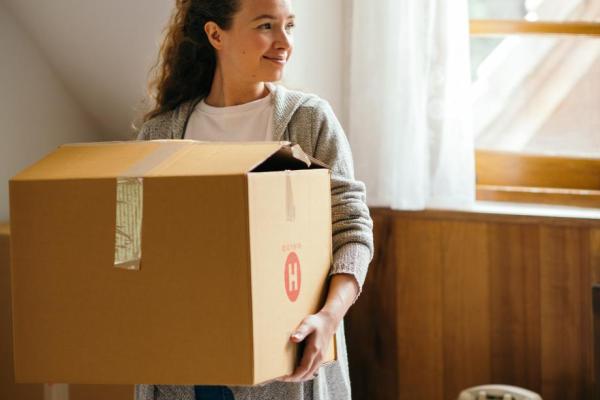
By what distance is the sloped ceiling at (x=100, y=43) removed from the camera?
2400 mm

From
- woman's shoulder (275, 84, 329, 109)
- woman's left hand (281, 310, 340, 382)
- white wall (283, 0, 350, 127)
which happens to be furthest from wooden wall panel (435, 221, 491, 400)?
woman's left hand (281, 310, 340, 382)

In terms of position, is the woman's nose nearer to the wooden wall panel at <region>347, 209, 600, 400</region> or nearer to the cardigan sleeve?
the cardigan sleeve

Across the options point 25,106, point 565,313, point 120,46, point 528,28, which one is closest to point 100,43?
point 120,46

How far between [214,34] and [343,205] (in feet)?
1.29

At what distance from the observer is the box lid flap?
49.5 inches

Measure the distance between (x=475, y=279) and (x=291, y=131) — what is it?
3.54 feet

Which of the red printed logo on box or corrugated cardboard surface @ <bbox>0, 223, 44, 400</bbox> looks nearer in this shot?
the red printed logo on box

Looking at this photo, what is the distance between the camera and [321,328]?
138 centimetres

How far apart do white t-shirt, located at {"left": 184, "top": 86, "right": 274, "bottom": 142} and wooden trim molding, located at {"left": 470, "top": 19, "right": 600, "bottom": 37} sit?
3.84 ft

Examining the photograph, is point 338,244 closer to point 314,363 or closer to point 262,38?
point 314,363

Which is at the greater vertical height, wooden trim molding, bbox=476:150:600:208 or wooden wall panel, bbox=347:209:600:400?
wooden trim molding, bbox=476:150:600:208

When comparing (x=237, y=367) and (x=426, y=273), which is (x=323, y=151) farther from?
(x=426, y=273)

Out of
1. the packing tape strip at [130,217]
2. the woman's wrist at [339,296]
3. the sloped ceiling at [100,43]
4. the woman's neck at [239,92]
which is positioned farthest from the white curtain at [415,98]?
the packing tape strip at [130,217]

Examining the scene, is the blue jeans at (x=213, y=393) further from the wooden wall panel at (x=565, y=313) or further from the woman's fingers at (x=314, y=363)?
the wooden wall panel at (x=565, y=313)
